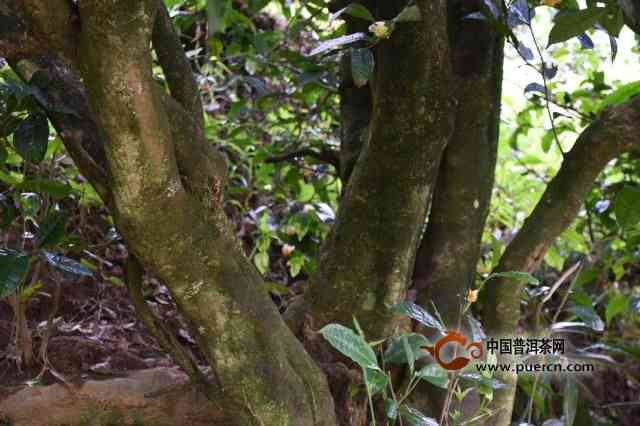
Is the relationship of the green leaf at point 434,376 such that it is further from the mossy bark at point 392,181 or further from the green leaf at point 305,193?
the green leaf at point 305,193

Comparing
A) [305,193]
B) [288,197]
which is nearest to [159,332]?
[305,193]

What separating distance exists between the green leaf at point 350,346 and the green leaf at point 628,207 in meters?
0.66

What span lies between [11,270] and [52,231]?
13 cm

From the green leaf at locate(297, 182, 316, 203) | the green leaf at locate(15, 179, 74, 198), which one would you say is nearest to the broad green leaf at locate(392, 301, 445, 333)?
the green leaf at locate(15, 179, 74, 198)

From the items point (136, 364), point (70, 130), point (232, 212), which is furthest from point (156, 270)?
point (232, 212)

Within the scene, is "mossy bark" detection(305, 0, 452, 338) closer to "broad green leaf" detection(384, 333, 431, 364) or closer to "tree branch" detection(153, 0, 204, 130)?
"broad green leaf" detection(384, 333, 431, 364)

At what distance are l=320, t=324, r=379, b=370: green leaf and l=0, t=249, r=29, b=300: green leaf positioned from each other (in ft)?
1.62

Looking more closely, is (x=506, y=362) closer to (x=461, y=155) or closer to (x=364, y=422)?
(x=364, y=422)

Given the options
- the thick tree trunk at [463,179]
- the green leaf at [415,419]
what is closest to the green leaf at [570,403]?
the thick tree trunk at [463,179]

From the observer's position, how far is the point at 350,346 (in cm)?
113

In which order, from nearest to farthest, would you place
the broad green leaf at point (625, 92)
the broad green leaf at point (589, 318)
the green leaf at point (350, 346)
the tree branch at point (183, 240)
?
1. the tree branch at point (183, 240)
2. the green leaf at point (350, 346)
3. the broad green leaf at point (625, 92)
4. the broad green leaf at point (589, 318)

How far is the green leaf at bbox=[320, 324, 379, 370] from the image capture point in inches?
43.9

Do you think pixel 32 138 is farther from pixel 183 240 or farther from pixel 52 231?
pixel 183 240

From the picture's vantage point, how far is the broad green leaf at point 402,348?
1283 millimetres
